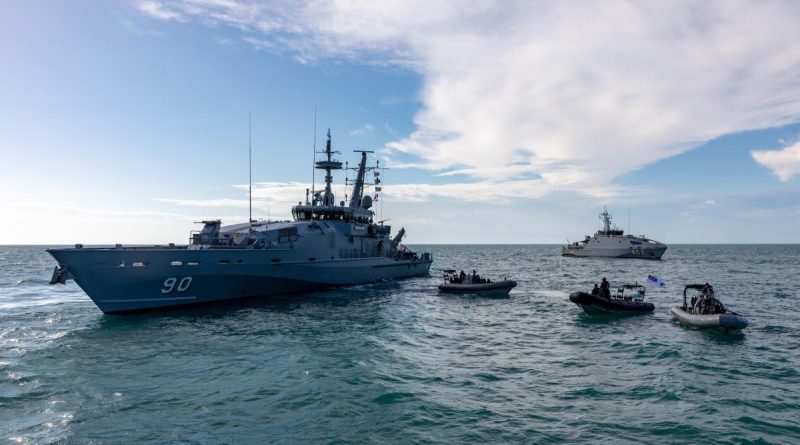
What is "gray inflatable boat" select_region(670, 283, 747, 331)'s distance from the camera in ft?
71.1

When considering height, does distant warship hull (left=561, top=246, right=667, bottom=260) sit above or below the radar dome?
below

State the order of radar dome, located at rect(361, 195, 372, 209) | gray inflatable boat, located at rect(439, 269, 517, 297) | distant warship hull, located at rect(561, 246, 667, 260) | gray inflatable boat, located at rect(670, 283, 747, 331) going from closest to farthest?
1. gray inflatable boat, located at rect(670, 283, 747, 331)
2. gray inflatable boat, located at rect(439, 269, 517, 297)
3. radar dome, located at rect(361, 195, 372, 209)
4. distant warship hull, located at rect(561, 246, 667, 260)

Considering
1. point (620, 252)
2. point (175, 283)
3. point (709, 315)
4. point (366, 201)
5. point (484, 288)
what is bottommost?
point (484, 288)

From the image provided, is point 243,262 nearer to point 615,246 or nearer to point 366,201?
point 366,201

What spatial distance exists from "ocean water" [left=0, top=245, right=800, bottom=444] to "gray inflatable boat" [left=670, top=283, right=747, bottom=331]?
61cm

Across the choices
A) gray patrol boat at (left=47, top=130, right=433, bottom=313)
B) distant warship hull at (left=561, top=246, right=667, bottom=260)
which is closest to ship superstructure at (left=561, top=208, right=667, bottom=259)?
distant warship hull at (left=561, top=246, right=667, bottom=260)

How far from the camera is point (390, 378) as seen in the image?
48.5 ft

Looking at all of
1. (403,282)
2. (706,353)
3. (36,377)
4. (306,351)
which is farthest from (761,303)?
(36,377)

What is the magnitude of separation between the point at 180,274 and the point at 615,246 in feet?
333

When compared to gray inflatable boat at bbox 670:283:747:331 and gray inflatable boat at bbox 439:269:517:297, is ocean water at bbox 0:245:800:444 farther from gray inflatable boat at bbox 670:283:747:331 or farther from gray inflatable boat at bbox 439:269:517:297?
gray inflatable boat at bbox 439:269:517:297

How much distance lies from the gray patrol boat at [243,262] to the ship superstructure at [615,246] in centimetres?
7729

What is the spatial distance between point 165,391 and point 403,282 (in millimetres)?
34849

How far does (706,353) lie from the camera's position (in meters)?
18.5

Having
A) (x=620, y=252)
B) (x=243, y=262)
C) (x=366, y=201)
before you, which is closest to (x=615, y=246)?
(x=620, y=252)
